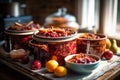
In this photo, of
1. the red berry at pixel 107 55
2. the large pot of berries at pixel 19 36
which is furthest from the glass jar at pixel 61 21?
the red berry at pixel 107 55

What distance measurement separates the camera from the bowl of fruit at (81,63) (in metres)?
1.17

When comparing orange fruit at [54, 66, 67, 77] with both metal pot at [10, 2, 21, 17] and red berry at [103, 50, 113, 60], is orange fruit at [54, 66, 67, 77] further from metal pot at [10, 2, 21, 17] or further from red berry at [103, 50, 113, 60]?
metal pot at [10, 2, 21, 17]

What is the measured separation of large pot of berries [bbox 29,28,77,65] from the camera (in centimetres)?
127

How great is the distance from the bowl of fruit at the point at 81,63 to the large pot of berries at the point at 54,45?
0.05m

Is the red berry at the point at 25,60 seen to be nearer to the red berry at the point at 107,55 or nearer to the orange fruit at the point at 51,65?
the orange fruit at the point at 51,65

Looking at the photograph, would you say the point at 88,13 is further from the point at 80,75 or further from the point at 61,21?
the point at 80,75

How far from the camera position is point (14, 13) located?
220 centimetres

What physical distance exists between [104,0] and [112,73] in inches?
43.7

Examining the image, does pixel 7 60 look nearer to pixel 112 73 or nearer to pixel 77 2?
pixel 112 73

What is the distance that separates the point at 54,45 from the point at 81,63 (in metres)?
0.19

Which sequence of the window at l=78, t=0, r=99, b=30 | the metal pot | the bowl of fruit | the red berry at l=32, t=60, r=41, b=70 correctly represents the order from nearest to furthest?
1. the bowl of fruit
2. the red berry at l=32, t=60, r=41, b=70
3. the metal pot
4. the window at l=78, t=0, r=99, b=30

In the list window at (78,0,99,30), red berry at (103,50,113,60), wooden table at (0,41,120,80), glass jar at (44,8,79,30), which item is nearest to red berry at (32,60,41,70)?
wooden table at (0,41,120,80)

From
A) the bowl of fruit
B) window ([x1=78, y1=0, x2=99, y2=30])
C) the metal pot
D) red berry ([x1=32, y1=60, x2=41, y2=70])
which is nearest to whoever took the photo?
the bowl of fruit

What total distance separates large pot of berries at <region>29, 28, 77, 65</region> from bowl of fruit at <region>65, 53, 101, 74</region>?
2.0 inches
